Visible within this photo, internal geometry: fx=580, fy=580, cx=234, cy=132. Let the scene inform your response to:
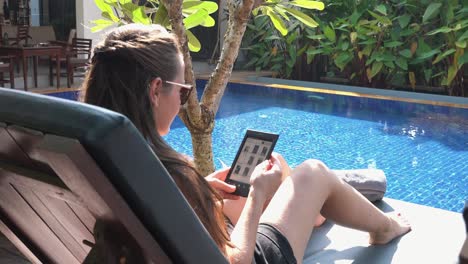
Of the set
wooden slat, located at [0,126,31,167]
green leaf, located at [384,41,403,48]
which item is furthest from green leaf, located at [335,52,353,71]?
wooden slat, located at [0,126,31,167]

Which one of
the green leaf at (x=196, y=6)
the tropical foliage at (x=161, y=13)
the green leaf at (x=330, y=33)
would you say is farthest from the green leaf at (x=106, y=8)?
the green leaf at (x=330, y=33)

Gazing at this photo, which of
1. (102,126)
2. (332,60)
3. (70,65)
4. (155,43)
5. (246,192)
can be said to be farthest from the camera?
(332,60)

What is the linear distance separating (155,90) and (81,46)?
8.61 m

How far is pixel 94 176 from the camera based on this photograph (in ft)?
2.46

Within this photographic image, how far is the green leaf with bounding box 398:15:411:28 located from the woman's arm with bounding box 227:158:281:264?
8320mm

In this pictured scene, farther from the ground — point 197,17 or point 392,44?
point 197,17

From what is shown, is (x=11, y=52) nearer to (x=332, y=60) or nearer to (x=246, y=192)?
(x=332, y=60)

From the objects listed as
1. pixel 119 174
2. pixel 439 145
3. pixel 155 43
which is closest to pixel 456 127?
pixel 439 145

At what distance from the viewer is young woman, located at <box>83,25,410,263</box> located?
129 cm

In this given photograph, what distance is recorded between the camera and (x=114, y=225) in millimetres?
910

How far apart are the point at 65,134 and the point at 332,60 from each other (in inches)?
392

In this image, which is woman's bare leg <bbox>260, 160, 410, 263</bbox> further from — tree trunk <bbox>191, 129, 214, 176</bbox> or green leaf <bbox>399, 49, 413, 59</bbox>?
green leaf <bbox>399, 49, 413, 59</bbox>

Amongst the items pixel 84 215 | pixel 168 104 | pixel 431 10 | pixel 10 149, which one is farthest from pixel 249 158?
pixel 431 10

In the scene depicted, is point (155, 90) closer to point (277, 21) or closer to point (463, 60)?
point (277, 21)
